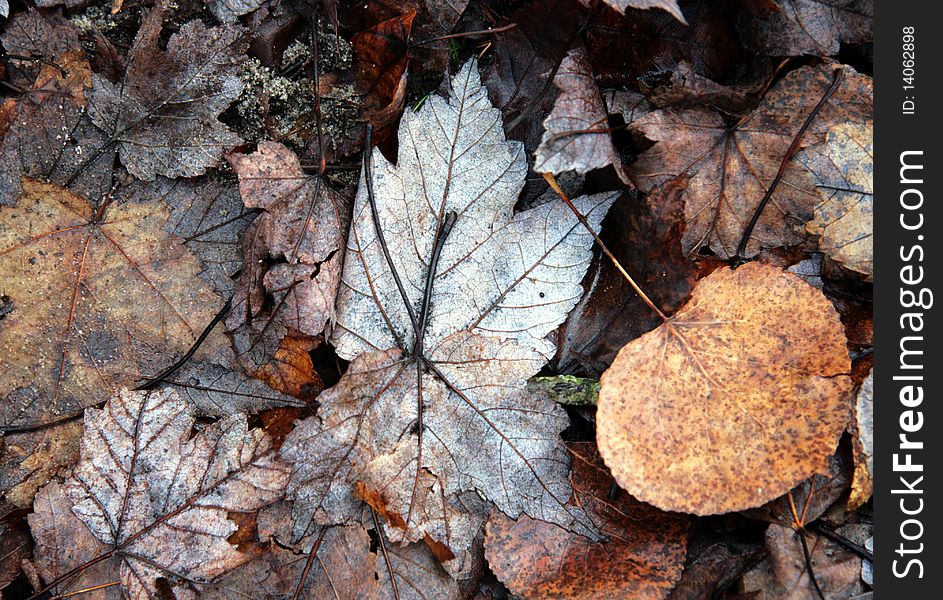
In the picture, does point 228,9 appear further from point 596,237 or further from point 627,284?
point 627,284

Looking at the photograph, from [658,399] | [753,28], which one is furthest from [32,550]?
[753,28]

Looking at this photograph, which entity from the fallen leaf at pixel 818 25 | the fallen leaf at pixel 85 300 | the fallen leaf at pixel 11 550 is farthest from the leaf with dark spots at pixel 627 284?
the fallen leaf at pixel 11 550

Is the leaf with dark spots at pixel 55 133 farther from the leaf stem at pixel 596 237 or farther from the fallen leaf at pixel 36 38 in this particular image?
the leaf stem at pixel 596 237

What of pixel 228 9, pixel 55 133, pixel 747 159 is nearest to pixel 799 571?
pixel 747 159
